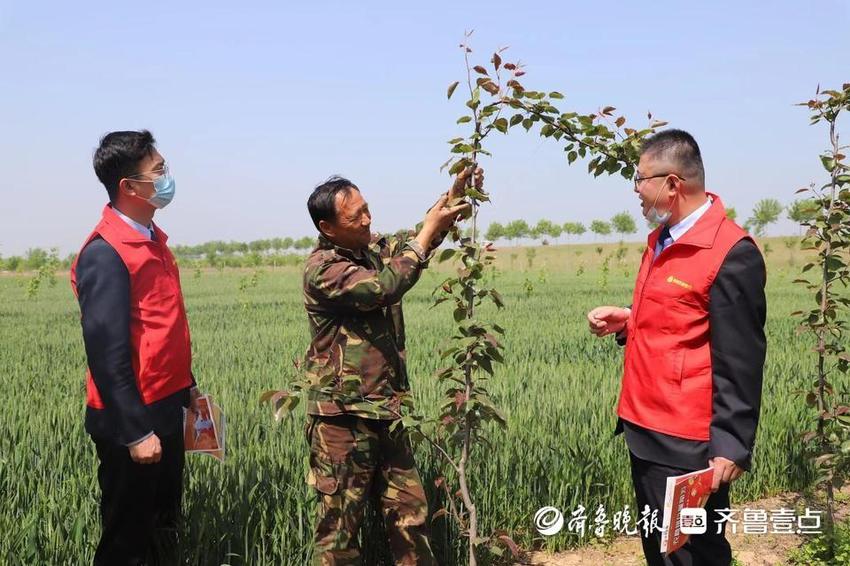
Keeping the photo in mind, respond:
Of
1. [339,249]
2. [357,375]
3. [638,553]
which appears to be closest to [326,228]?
[339,249]

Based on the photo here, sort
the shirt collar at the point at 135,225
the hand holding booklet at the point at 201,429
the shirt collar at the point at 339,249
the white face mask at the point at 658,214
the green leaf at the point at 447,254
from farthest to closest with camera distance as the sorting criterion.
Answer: the hand holding booklet at the point at 201,429, the shirt collar at the point at 339,249, the shirt collar at the point at 135,225, the white face mask at the point at 658,214, the green leaf at the point at 447,254

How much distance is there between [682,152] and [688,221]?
0.78ft

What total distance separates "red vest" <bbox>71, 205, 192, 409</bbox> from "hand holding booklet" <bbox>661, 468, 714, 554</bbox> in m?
1.84

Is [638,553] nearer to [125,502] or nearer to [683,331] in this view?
[683,331]

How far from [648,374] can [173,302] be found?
183 cm

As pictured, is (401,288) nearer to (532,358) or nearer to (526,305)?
(532,358)

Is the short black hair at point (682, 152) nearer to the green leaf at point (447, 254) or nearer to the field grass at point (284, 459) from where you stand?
the green leaf at point (447, 254)

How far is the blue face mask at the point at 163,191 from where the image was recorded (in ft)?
8.09

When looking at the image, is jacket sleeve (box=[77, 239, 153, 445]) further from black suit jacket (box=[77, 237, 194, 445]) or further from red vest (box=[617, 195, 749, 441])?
red vest (box=[617, 195, 749, 441])

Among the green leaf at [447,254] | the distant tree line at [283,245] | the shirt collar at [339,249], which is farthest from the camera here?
the distant tree line at [283,245]

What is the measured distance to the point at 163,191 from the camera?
2.50 m

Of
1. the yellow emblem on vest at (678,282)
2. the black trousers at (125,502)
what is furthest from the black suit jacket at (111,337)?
the yellow emblem on vest at (678,282)

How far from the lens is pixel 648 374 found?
2.16m

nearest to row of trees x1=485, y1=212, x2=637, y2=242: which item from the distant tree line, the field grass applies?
the distant tree line
